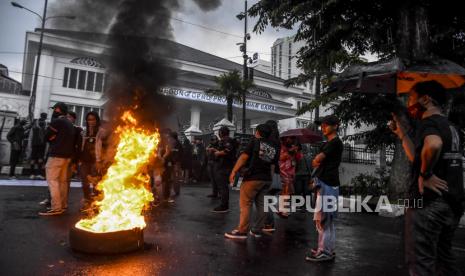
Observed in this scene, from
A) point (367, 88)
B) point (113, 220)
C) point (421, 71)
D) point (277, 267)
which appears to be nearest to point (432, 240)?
point (277, 267)

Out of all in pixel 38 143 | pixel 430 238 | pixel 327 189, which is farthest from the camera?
pixel 38 143

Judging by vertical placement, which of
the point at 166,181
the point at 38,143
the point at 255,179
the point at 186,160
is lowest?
the point at 166,181

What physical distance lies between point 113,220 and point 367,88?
15.1ft

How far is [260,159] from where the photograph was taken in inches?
215

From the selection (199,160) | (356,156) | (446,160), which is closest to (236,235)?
(446,160)

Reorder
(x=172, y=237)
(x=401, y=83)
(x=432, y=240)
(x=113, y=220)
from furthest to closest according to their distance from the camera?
(x=401, y=83), (x=172, y=237), (x=113, y=220), (x=432, y=240)

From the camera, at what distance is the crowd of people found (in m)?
2.73

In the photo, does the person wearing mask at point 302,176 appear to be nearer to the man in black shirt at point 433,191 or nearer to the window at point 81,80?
the man in black shirt at point 433,191

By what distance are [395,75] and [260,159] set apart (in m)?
3.01

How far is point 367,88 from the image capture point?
6.11 m

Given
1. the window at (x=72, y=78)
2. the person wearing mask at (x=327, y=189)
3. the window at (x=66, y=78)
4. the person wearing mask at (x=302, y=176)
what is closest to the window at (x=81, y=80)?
the window at (x=72, y=78)

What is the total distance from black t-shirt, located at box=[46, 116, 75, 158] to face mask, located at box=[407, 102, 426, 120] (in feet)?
18.3

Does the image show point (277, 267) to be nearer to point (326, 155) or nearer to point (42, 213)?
point (326, 155)

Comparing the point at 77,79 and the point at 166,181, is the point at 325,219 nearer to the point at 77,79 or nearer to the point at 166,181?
the point at 166,181
